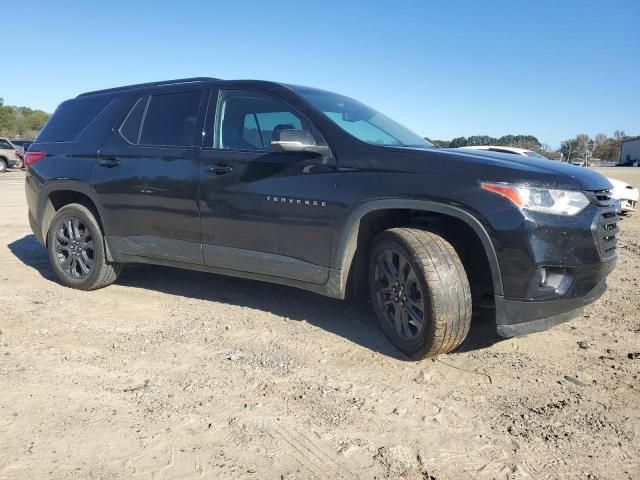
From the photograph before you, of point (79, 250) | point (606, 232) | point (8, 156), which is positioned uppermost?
point (606, 232)

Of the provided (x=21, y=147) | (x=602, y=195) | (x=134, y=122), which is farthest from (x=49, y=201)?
(x=21, y=147)

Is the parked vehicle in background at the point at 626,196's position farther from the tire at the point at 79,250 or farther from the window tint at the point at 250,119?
the tire at the point at 79,250

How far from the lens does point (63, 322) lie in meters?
4.21

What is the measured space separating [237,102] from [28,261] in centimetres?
378

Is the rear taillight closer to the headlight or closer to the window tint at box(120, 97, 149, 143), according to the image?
the window tint at box(120, 97, 149, 143)

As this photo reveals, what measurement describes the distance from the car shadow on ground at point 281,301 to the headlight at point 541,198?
118cm

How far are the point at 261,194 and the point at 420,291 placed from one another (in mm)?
1403

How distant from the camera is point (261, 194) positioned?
13.0 ft

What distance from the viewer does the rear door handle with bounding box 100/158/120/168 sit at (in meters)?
4.74

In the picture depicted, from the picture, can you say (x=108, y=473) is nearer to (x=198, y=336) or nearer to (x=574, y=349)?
(x=198, y=336)

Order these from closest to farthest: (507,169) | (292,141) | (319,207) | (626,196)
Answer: (507,169), (292,141), (319,207), (626,196)

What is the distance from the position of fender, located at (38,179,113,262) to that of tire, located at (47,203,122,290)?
0.11 meters

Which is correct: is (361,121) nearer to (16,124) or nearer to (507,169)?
(507,169)

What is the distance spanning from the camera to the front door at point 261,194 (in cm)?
375
